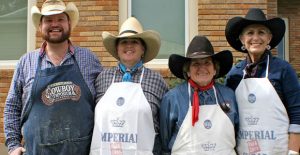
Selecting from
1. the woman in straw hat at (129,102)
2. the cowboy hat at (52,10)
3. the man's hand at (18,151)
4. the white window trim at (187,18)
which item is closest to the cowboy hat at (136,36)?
the woman in straw hat at (129,102)

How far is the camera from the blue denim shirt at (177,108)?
2838 mm

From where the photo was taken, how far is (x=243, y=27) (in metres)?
3.05

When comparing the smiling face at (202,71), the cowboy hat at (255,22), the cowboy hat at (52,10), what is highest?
the cowboy hat at (52,10)

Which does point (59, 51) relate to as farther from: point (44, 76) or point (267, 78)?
point (267, 78)

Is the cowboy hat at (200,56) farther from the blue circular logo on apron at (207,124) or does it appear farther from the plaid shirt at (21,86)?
the plaid shirt at (21,86)

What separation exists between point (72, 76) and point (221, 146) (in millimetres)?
1080

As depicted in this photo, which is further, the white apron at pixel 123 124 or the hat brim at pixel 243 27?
the hat brim at pixel 243 27

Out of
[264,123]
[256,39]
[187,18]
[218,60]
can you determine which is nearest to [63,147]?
[218,60]

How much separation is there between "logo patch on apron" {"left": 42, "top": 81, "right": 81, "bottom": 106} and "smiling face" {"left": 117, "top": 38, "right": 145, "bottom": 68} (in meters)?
0.40

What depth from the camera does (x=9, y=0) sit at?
662 centimetres

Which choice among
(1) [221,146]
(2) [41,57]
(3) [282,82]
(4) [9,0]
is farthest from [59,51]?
(4) [9,0]

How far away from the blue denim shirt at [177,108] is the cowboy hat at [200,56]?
0.65 ft

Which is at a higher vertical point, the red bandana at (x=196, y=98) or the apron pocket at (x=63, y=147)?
the red bandana at (x=196, y=98)

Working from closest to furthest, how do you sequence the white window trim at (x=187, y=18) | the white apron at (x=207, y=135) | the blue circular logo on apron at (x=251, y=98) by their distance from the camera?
the white apron at (x=207, y=135) → the blue circular logo on apron at (x=251, y=98) → the white window trim at (x=187, y=18)
